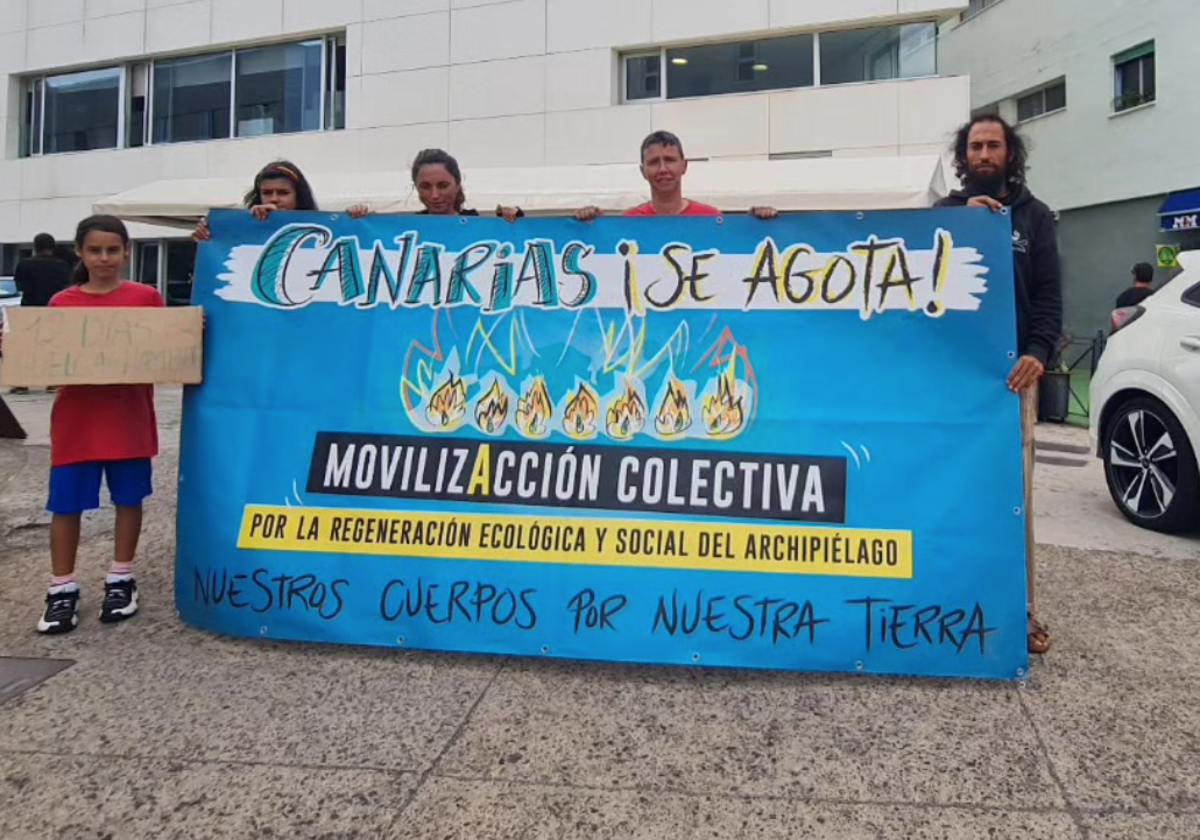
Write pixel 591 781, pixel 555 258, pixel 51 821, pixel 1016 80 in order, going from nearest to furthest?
pixel 51 821 → pixel 591 781 → pixel 555 258 → pixel 1016 80

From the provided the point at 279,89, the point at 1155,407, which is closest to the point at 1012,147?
the point at 1155,407

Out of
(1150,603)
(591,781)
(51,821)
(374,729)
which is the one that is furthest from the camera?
(1150,603)

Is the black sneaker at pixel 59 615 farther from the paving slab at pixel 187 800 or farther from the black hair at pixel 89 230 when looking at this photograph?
the black hair at pixel 89 230

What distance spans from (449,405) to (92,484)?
1543 mm

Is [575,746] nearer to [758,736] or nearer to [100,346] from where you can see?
[758,736]

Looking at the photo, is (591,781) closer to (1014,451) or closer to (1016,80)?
(1014,451)

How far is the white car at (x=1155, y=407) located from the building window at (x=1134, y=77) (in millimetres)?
15411

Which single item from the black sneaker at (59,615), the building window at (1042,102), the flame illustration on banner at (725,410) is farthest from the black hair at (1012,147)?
the building window at (1042,102)

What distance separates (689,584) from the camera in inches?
111

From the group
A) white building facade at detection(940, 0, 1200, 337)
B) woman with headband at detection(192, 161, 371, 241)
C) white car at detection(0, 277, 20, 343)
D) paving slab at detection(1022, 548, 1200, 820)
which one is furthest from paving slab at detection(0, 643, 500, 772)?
white building facade at detection(940, 0, 1200, 337)

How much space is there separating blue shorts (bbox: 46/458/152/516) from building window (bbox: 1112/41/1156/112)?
20054 millimetres

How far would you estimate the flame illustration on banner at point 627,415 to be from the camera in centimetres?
299

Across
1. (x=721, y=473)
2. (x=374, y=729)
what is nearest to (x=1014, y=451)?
(x=721, y=473)

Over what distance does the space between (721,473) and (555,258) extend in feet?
3.43
